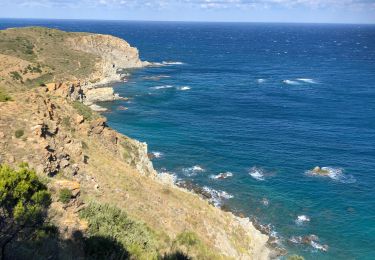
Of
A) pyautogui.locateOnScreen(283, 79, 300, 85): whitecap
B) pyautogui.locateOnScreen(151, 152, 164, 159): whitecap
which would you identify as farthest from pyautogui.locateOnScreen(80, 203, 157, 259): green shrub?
pyautogui.locateOnScreen(283, 79, 300, 85): whitecap

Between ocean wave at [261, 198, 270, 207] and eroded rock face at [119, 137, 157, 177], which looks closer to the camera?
eroded rock face at [119, 137, 157, 177]

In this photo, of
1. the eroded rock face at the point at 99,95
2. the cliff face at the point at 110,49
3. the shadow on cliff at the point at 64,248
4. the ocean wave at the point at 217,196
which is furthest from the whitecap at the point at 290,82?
the shadow on cliff at the point at 64,248

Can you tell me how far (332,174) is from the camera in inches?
2741

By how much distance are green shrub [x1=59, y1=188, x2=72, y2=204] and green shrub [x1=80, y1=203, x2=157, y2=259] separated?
121 centimetres

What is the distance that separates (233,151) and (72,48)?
359ft

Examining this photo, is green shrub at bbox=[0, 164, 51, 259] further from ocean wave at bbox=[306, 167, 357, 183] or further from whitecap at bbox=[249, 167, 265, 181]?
ocean wave at bbox=[306, 167, 357, 183]

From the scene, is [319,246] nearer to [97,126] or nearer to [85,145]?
[85,145]

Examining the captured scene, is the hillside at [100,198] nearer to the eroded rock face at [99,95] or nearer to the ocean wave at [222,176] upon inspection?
the ocean wave at [222,176]

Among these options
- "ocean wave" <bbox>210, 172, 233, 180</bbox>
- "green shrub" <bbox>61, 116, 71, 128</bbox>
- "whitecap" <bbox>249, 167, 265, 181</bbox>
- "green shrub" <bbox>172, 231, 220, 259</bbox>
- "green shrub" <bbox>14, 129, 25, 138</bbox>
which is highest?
"green shrub" <bbox>14, 129, 25, 138</bbox>

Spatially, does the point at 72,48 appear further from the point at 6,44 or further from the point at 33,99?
the point at 33,99

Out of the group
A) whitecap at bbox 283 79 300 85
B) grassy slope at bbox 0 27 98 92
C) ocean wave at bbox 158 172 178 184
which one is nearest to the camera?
ocean wave at bbox 158 172 178 184

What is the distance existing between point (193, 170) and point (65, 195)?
46.6 m

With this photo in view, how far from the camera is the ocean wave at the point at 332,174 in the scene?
222 ft

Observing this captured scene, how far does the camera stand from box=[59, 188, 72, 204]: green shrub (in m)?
24.8
